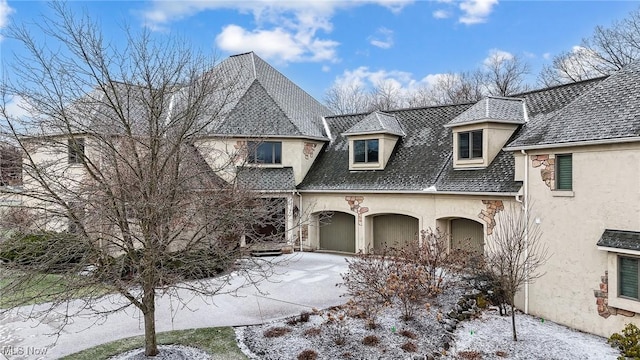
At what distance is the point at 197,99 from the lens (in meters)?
7.66

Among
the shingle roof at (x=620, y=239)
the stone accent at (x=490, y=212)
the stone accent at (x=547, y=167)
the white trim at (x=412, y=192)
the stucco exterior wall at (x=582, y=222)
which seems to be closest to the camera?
the shingle roof at (x=620, y=239)

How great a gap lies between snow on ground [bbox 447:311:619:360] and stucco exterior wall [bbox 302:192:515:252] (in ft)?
14.8

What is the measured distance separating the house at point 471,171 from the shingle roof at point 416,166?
6cm

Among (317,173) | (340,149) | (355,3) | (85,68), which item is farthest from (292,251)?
(85,68)

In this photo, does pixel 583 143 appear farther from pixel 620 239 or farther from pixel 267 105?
pixel 267 105

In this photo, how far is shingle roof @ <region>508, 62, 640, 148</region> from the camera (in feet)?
33.0

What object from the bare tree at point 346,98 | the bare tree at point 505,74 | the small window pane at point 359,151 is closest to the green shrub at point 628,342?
the small window pane at point 359,151

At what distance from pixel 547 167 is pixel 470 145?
479cm

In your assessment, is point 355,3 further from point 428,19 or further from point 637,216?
point 637,216

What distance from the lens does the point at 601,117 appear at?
35.3 feet

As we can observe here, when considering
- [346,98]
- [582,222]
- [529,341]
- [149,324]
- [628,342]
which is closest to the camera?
[149,324]

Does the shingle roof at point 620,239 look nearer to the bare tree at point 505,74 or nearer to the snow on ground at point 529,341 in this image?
the snow on ground at point 529,341

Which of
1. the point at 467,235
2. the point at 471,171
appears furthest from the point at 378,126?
the point at 467,235

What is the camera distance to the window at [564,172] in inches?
432
